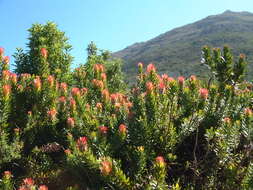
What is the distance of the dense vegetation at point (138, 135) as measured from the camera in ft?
10.5

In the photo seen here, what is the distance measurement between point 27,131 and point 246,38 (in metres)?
137

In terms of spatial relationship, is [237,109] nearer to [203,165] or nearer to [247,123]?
[247,123]

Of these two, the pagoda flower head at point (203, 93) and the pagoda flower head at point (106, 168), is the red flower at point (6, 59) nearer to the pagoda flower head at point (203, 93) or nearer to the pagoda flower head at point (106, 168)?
the pagoda flower head at point (203, 93)

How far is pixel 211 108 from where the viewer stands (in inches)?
161

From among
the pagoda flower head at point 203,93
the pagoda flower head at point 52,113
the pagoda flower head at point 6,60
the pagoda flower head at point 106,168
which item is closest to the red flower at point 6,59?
the pagoda flower head at point 6,60

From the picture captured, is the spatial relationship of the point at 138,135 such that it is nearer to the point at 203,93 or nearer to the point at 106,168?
the point at 106,168

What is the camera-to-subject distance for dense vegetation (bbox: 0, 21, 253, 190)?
320 cm

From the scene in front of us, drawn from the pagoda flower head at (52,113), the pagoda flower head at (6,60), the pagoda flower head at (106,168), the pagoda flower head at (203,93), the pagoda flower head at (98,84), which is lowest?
the pagoda flower head at (106,168)

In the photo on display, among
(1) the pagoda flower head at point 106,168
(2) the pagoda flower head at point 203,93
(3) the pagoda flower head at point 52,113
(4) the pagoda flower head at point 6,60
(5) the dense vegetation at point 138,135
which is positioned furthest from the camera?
(4) the pagoda flower head at point 6,60

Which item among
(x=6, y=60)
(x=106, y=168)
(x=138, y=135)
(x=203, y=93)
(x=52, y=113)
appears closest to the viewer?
(x=106, y=168)

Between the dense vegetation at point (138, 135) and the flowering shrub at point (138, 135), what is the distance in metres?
0.01

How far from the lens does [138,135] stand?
142 inches

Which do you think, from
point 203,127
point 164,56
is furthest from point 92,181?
point 164,56

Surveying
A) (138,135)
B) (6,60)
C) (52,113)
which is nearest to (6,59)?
(6,60)
